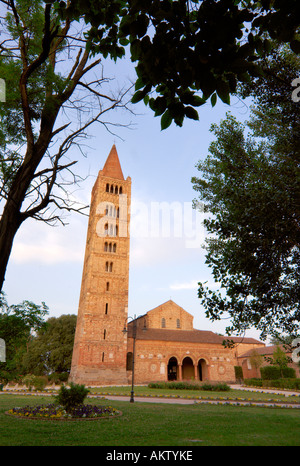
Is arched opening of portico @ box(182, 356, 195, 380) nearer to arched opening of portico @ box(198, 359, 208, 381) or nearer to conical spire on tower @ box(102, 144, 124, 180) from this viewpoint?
arched opening of portico @ box(198, 359, 208, 381)

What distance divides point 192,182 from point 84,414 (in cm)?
938

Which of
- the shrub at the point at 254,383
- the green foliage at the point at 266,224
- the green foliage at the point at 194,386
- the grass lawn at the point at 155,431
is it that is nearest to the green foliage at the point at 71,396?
the grass lawn at the point at 155,431

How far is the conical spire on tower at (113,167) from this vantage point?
4616 cm

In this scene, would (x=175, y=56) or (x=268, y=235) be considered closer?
(x=175, y=56)

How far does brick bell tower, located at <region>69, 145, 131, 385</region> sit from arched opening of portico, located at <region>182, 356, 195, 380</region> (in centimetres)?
1230

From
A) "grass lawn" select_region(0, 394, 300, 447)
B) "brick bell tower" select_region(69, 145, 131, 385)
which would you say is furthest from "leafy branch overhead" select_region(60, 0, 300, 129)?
"brick bell tower" select_region(69, 145, 131, 385)

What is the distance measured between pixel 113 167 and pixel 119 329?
82.0 feet

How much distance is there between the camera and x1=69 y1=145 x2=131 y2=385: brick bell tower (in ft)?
115

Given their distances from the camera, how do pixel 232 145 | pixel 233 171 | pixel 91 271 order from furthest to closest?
pixel 91 271
pixel 232 145
pixel 233 171
